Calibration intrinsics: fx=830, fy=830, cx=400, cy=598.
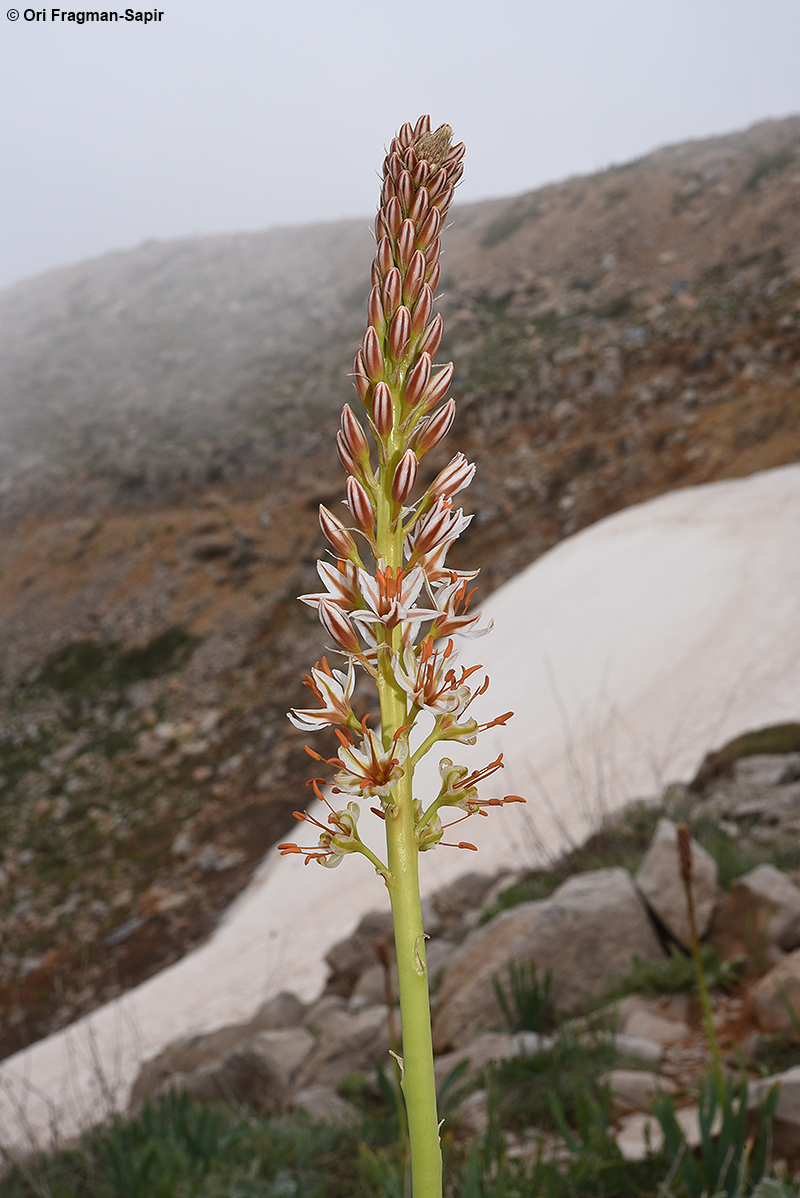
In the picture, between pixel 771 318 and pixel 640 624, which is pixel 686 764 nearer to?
pixel 640 624

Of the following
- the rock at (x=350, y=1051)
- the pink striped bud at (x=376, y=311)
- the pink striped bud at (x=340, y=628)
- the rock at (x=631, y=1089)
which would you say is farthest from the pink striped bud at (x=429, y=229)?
the rock at (x=350, y=1051)

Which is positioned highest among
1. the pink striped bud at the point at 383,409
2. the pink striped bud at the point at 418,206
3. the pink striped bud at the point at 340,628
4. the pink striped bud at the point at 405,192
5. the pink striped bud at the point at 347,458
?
the pink striped bud at the point at 405,192

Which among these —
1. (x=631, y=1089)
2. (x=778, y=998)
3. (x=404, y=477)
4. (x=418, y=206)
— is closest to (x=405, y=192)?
(x=418, y=206)

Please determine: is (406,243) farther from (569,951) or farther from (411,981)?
(569,951)

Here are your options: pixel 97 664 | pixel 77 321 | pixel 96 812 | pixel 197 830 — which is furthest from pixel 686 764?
pixel 77 321

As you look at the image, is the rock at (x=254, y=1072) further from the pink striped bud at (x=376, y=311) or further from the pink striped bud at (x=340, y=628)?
the pink striped bud at (x=376, y=311)

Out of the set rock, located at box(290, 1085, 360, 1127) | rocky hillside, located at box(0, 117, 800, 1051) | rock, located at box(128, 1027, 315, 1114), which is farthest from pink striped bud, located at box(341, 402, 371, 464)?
rocky hillside, located at box(0, 117, 800, 1051)
